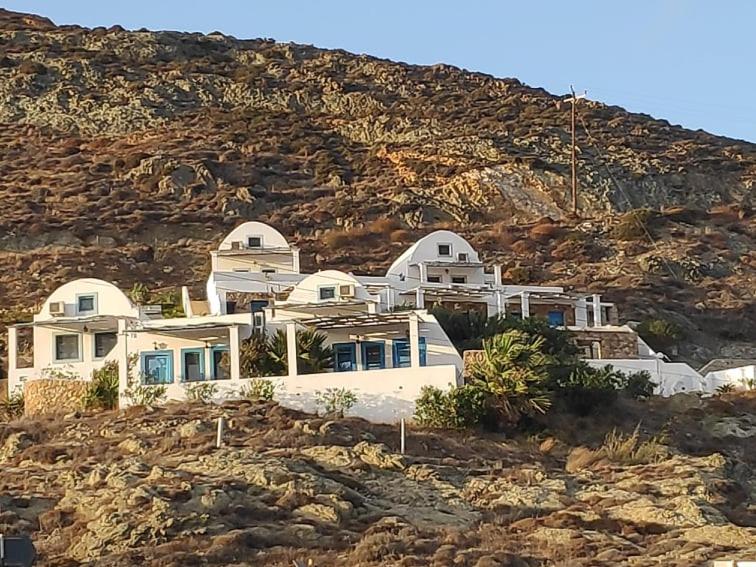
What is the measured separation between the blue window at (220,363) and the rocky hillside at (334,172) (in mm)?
14655

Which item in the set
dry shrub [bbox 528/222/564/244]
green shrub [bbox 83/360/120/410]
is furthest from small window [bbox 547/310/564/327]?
dry shrub [bbox 528/222/564/244]

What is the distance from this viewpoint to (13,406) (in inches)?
1646

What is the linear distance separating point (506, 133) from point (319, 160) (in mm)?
14875

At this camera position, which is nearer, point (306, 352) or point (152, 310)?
point (306, 352)

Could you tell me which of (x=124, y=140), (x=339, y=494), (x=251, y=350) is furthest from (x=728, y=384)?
(x=124, y=140)

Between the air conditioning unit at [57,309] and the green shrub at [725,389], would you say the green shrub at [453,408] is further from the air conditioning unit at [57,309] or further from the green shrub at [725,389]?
the air conditioning unit at [57,309]

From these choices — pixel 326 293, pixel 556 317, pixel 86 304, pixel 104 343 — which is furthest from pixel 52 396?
pixel 556 317

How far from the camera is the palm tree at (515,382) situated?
3672 centimetres

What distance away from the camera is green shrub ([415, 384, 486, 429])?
119 feet

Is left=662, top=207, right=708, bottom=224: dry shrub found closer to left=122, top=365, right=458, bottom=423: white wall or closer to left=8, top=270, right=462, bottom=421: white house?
left=8, top=270, right=462, bottom=421: white house

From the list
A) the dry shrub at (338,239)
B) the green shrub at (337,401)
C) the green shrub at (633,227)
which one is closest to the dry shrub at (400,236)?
the dry shrub at (338,239)

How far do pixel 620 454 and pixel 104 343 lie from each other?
1841 centimetres

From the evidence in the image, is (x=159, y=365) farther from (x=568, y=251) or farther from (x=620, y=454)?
(x=568, y=251)

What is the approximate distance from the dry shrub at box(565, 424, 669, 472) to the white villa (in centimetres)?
462
